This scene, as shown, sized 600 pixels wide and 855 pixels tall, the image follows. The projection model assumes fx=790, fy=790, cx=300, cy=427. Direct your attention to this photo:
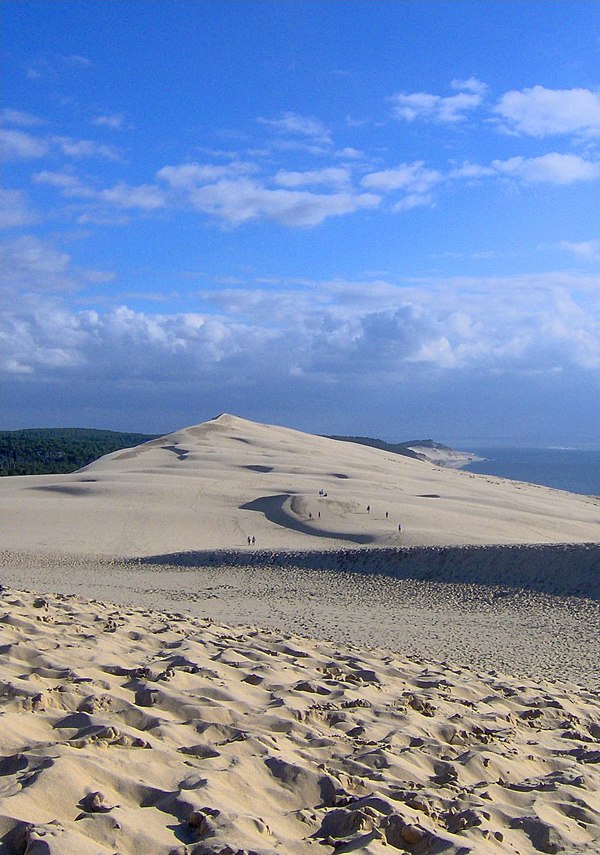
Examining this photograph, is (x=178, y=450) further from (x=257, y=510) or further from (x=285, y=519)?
(x=285, y=519)

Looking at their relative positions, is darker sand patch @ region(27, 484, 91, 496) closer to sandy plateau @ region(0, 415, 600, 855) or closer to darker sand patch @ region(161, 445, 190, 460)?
darker sand patch @ region(161, 445, 190, 460)

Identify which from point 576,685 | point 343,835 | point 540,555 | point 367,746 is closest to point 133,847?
point 343,835

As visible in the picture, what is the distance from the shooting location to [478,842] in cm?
409

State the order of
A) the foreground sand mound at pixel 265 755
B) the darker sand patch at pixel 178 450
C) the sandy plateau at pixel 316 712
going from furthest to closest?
the darker sand patch at pixel 178 450 < the sandy plateau at pixel 316 712 < the foreground sand mound at pixel 265 755

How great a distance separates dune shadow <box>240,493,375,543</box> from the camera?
92.1 feet

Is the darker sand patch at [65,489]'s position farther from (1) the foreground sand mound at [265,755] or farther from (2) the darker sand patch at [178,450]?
Result: (1) the foreground sand mound at [265,755]

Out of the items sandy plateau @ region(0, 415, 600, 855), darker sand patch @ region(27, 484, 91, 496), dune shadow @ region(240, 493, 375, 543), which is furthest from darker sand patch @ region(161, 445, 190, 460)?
sandy plateau @ region(0, 415, 600, 855)

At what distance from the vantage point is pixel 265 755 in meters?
4.83

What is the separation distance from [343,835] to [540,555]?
15.4 metres

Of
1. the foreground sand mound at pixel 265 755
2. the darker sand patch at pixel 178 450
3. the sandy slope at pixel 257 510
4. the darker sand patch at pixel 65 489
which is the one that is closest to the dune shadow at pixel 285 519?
the sandy slope at pixel 257 510

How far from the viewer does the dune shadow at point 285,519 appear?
28.1 meters

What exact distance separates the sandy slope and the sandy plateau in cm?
781

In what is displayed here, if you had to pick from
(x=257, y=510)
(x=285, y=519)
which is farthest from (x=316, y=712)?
(x=257, y=510)

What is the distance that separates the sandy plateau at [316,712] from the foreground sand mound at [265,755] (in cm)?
2
